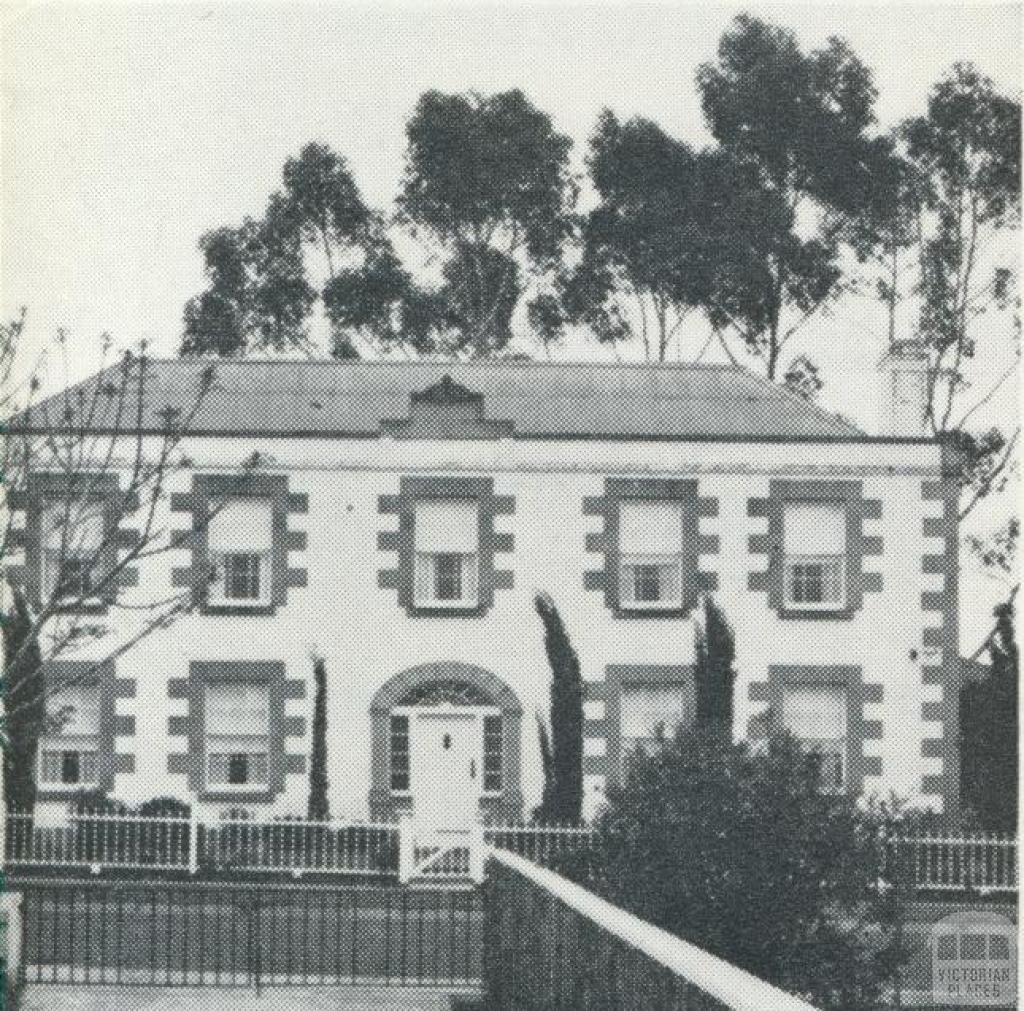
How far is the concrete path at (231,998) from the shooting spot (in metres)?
17.6

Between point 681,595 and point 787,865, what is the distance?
16.5m

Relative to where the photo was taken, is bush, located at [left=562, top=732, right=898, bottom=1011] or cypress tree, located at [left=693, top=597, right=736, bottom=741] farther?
cypress tree, located at [left=693, top=597, right=736, bottom=741]

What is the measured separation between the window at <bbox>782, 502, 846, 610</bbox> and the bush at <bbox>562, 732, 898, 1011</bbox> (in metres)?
15.4

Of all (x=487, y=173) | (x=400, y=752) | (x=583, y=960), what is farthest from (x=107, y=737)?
(x=583, y=960)

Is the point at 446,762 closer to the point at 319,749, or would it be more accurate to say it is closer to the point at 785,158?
the point at 319,749

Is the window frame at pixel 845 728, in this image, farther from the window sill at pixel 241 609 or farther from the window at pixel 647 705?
the window sill at pixel 241 609

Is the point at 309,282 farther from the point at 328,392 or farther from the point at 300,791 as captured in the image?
the point at 300,791

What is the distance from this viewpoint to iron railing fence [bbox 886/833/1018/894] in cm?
2917

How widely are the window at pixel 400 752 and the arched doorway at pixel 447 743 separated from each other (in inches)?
0.6

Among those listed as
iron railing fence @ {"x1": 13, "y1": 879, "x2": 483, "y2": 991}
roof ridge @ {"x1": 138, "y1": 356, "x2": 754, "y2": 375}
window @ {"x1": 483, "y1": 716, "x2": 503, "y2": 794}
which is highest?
roof ridge @ {"x1": 138, "y1": 356, "x2": 754, "y2": 375}

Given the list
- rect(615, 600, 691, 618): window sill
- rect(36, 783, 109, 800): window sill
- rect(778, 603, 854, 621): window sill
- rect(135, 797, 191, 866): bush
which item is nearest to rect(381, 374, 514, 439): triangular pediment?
rect(615, 600, 691, 618): window sill

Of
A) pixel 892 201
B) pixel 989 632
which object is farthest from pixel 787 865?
pixel 892 201

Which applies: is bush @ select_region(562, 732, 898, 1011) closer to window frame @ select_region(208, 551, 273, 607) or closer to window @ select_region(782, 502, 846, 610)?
window @ select_region(782, 502, 846, 610)

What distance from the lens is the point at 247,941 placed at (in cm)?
2112
